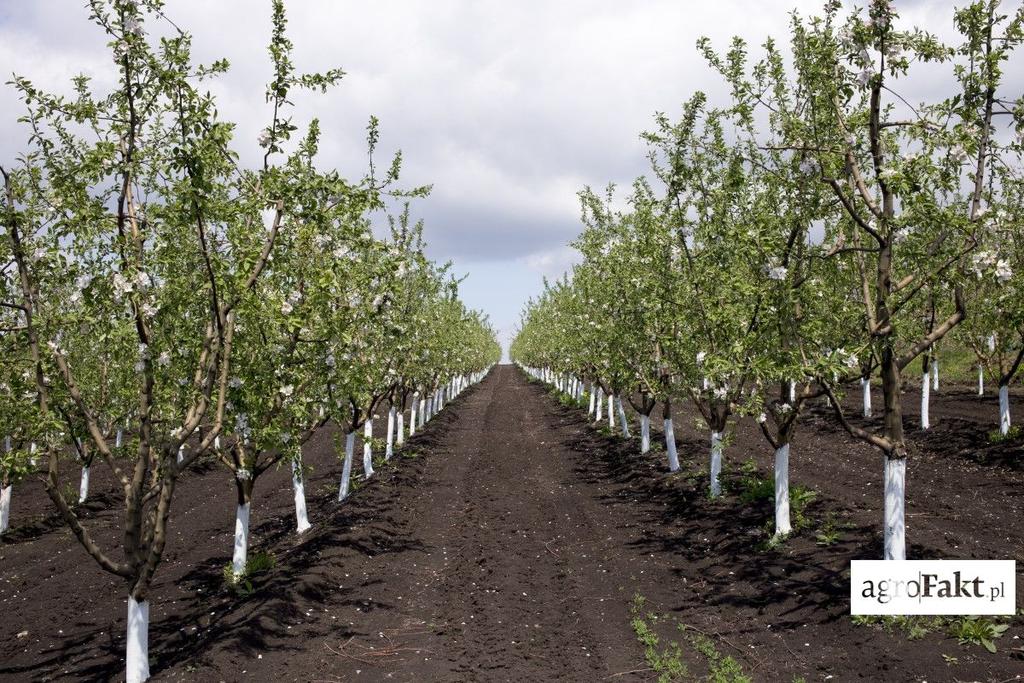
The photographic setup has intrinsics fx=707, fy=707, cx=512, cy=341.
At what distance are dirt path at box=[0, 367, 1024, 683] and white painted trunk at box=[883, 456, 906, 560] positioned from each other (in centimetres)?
115

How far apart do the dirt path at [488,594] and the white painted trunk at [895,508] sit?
45.3 inches

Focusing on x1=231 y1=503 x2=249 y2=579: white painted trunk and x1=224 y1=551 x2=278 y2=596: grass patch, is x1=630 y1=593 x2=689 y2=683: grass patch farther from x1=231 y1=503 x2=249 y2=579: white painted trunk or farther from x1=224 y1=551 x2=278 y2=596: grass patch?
x1=231 y1=503 x2=249 y2=579: white painted trunk

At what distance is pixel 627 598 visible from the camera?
12375 millimetres

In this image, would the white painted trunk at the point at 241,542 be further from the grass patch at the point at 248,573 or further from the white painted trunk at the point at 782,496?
the white painted trunk at the point at 782,496

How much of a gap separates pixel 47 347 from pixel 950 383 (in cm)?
4446

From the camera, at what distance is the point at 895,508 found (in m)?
10.4

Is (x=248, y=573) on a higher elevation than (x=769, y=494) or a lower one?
lower

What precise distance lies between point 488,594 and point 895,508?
691 centimetres

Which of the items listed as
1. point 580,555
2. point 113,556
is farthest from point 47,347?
point 580,555

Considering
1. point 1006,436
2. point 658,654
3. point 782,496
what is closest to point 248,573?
point 658,654

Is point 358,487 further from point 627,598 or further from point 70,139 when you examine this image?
point 70,139

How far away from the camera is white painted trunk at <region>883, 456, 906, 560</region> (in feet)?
34.2

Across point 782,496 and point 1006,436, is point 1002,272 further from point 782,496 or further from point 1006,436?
point 1006,436

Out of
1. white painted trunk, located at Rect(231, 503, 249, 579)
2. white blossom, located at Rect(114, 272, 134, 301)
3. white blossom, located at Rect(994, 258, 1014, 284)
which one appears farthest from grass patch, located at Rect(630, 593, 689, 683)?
white blossom, located at Rect(114, 272, 134, 301)
